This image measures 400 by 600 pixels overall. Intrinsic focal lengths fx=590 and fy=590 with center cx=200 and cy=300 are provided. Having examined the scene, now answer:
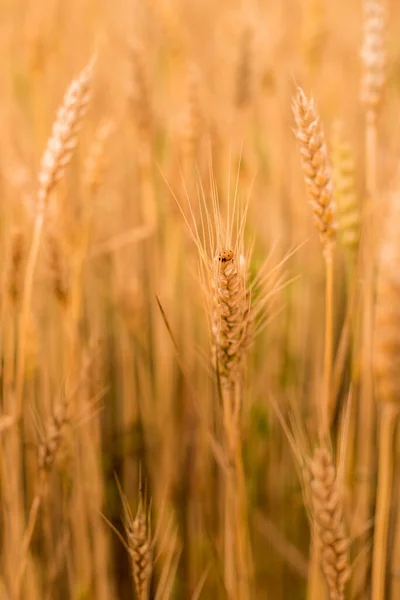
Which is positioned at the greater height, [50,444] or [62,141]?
[62,141]

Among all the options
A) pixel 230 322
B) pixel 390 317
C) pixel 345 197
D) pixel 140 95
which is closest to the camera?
pixel 390 317

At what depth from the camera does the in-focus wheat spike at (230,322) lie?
0.46 metres

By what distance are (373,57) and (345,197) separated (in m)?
0.18

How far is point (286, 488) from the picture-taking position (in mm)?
1029

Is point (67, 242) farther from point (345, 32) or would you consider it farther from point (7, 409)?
point (345, 32)

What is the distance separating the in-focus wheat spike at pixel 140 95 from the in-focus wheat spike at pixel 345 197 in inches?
14.4

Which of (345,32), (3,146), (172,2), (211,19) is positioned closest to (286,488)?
(3,146)

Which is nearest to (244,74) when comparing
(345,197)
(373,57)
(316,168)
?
(373,57)

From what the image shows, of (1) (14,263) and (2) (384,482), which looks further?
(1) (14,263)

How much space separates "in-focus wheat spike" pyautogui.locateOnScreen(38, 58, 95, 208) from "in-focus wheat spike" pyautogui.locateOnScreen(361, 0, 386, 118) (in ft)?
1.04

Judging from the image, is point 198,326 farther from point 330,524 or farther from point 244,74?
point 330,524

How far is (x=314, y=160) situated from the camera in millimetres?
485

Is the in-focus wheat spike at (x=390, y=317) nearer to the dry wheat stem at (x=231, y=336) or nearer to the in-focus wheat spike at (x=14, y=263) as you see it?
the dry wheat stem at (x=231, y=336)

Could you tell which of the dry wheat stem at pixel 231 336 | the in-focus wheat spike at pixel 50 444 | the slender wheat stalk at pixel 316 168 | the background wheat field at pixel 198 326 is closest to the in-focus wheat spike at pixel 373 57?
the background wheat field at pixel 198 326
